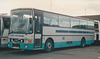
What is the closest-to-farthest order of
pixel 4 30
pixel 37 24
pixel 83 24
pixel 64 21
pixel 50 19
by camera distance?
pixel 37 24 < pixel 4 30 < pixel 50 19 < pixel 64 21 < pixel 83 24

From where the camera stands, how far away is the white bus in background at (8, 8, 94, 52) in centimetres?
1220

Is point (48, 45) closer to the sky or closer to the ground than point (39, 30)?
closer to the ground

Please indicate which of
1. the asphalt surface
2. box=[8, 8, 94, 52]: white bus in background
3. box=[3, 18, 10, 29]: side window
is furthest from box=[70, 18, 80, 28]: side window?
box=[3, 18, 10, 29]: side window

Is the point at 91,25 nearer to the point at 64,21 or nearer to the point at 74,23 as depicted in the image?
the point at 74,23

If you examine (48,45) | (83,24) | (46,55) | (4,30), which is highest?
(83,24)

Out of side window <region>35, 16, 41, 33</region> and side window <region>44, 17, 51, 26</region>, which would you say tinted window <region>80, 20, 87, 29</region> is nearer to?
side window <region>44, 17, 51, 26</region>

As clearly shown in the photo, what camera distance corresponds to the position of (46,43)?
1350cm

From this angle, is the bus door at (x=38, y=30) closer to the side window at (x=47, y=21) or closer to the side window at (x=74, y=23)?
the side window at (x=47, y=21)

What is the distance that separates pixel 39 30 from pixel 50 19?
1.76 m

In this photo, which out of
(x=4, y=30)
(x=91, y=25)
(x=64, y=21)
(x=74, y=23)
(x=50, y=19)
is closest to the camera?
(x=4, y=30)

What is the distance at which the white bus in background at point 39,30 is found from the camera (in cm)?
1220

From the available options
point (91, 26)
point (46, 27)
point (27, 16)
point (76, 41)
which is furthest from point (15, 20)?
point (91, 26)

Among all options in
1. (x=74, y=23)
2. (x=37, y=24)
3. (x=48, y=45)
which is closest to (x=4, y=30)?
(x=37, y=24)

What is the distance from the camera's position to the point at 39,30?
1282cm
